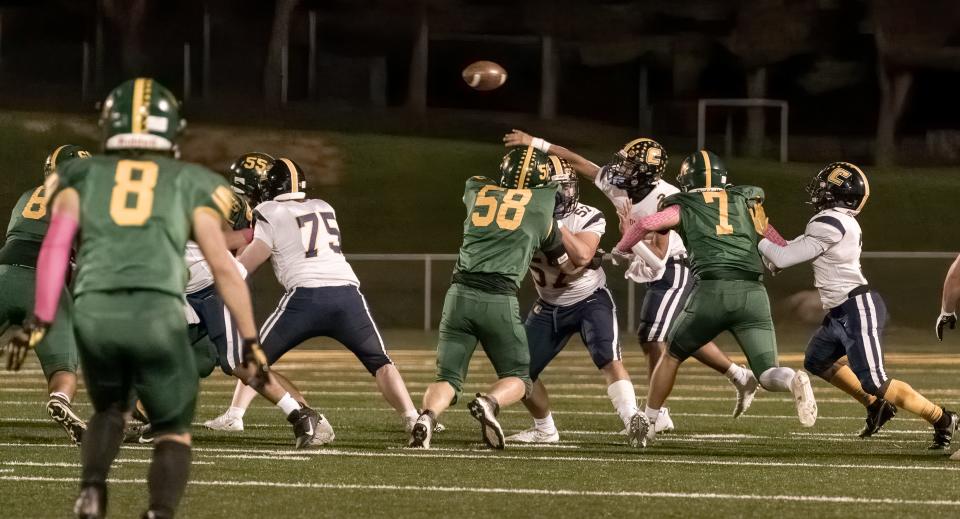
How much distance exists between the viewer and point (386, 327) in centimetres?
2298

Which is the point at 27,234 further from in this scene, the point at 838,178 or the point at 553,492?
the point at 838,178

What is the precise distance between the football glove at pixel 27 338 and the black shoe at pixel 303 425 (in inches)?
129

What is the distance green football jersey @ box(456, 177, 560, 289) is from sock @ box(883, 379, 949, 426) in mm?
1980

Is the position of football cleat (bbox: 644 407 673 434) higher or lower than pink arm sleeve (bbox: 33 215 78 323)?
lower

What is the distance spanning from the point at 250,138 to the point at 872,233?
11.6 metres

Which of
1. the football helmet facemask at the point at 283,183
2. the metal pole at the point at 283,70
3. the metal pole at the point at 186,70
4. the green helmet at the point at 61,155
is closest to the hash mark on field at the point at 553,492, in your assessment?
the football helmet facemask at the point at 283,183

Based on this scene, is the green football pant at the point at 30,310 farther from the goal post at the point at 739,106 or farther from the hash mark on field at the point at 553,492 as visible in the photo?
the goal post at the point at 739,106

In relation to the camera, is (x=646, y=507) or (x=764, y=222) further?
(x=764, y=222)

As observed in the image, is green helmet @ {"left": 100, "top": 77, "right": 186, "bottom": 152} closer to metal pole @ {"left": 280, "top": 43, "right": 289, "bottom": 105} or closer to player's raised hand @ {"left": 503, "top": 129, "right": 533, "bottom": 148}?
player's raised hand @ {"left": 503, "top": 129, "right": 533, "bottom": 148}

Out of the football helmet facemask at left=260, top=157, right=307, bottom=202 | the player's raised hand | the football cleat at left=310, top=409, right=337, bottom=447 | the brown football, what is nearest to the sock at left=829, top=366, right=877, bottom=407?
the player's raised hand

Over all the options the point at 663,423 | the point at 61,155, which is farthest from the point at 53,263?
the point at 663,423

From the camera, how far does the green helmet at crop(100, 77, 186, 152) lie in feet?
18.2

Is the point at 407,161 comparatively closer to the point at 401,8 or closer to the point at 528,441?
the point at 401,8

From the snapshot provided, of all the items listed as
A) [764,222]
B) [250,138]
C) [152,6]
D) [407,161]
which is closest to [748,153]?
[407,161]
